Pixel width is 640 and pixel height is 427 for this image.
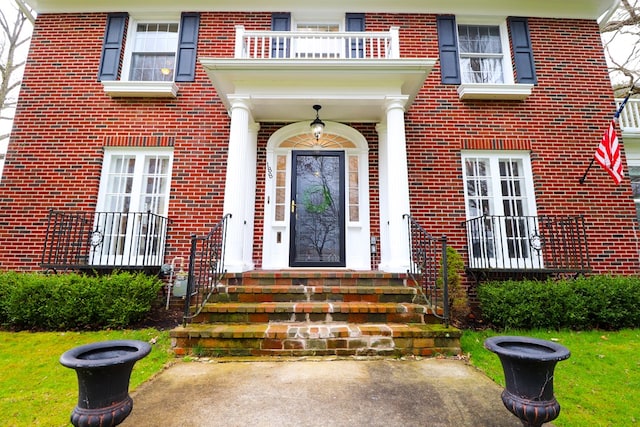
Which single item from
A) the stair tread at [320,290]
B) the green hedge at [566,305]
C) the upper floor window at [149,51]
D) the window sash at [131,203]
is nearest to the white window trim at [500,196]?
the green hedge at [566,305]

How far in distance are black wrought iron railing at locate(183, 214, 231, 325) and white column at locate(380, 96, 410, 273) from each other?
233 centimetres

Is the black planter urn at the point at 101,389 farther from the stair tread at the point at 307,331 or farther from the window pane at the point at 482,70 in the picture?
the window pane at the point at 482,70

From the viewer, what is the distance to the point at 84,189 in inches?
219

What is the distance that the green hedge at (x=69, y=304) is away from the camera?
13.9 ft

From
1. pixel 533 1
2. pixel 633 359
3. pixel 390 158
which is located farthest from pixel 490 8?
pixel 633 359

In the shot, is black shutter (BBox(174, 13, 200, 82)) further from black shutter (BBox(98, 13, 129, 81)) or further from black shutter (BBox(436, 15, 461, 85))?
black shutter (BBox(436, 15, 461, 85))

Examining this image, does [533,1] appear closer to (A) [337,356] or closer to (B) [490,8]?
(B) [490,8]

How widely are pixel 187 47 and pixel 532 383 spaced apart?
7057 mm

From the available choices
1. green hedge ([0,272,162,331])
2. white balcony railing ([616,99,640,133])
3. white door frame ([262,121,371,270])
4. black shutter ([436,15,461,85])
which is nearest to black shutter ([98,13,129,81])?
white door frame ([262,121,371,270])

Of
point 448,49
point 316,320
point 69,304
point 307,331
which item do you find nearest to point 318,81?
point 448,49

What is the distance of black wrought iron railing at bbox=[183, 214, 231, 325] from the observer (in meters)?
3.64

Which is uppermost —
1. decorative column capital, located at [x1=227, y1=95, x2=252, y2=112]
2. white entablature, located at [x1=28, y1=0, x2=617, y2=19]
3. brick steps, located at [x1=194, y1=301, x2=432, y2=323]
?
white entablature, located at [x1=28, y1=0, x2=617, y2=19]

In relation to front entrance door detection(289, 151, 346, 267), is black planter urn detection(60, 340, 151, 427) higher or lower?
lower

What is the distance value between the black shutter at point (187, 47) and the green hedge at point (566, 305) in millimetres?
6357
